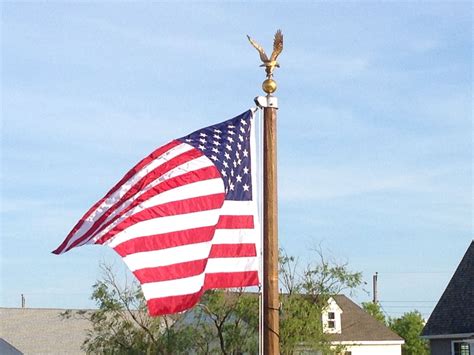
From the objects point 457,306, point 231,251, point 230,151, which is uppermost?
point 457,306

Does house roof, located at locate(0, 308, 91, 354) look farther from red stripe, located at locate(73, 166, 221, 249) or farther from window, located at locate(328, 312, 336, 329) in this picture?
red stripe, located at locate(73, 166, 221, 249)

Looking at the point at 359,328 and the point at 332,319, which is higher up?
the point at 332,319

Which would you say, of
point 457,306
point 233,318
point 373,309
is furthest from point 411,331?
point 233,318

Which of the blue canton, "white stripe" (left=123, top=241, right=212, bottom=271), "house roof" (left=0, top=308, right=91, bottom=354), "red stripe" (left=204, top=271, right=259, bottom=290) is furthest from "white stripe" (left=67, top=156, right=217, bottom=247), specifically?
"house roof" (left=0, top=308, right=91, bottom=354)

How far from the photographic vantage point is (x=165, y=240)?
9812 mm

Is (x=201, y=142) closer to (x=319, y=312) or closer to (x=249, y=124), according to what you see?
(x=249, y=124)

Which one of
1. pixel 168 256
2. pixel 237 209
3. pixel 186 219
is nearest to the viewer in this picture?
pixel 168 256

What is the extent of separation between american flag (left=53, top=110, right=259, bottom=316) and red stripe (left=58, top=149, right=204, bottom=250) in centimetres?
1

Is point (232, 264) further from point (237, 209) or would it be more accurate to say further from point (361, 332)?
point (361, 332)

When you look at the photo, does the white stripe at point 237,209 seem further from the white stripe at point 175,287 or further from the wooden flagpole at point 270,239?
the white stripe at point 175,287

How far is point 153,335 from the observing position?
128ft

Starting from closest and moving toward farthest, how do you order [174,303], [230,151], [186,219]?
[174,303] < [186,219] < [230,151]

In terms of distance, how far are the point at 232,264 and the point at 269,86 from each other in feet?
6.11

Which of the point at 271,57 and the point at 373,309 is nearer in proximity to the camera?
the point at 271,57
